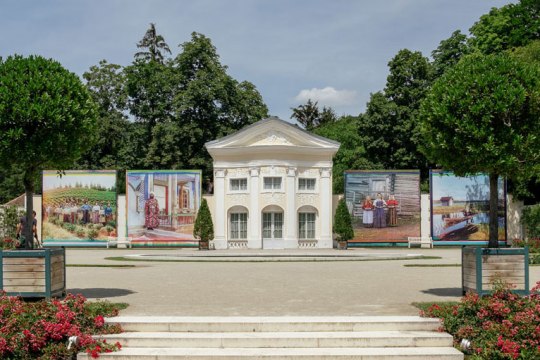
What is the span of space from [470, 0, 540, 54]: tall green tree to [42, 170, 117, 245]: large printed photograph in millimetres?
27369

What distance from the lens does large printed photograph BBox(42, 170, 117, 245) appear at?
4278 cm

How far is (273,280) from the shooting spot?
1803 cm

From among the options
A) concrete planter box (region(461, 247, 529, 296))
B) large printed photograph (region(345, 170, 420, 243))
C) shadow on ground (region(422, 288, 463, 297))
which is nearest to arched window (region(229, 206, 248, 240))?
large printed photograph (region(345, 170, 420, 243))

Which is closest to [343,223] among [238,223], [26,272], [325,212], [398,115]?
[325,212]

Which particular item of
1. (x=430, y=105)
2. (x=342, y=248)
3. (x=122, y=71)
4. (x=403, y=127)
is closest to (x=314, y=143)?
(x=342, y=248)

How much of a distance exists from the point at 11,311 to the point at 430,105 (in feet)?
28.5

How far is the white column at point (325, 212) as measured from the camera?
41.2 meters

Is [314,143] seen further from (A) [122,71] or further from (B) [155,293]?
(B) [155,293]

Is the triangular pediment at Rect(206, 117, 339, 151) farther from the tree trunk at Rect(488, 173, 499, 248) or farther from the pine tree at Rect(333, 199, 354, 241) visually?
the tree trunk at Rect(488, 173, 499, 248)

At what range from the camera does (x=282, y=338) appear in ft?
31.6

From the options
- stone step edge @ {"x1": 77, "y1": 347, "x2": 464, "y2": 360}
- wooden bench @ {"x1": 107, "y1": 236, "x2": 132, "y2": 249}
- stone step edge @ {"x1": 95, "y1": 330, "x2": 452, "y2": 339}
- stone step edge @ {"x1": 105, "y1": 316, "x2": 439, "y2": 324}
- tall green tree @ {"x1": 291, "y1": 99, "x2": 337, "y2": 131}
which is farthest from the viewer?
tall green tree @ {"x1": 291, "y1": 99, "x2": 337, "y2": 131}

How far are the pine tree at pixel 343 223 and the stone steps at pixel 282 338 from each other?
2954 centimetres

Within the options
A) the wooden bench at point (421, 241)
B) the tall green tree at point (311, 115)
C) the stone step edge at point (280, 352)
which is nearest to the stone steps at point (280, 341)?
the stone step edge at point (280, 352)

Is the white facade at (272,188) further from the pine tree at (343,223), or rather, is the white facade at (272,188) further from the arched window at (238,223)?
the pine tree at (343,223)
